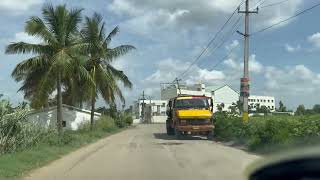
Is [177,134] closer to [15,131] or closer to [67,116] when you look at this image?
[67,116]

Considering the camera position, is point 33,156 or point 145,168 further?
point 33,156

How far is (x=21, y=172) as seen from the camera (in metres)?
16.4

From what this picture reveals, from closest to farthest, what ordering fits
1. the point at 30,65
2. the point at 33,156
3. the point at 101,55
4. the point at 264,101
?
the point at 33,156 < the point at 30,65 < the point at 101,55 < the point at 264,101

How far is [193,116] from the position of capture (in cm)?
3766

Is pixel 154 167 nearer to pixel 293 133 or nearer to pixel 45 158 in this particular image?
pixel 45 158

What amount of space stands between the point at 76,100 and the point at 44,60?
41.2 ft

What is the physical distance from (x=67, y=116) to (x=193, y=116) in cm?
1796

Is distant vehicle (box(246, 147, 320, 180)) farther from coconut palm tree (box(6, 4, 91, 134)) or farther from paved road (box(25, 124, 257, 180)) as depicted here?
coconut palm tree (box(6, 4, 91, 134))

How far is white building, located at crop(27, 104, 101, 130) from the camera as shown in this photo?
4994 cm

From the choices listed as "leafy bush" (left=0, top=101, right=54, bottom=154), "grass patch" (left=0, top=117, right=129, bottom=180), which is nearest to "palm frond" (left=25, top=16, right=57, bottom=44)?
"grass patch" (left=0, top=117, right=129, bottom=180)

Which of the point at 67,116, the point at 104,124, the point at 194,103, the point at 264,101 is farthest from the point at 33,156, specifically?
the point at 264,101

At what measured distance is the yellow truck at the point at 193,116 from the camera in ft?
124

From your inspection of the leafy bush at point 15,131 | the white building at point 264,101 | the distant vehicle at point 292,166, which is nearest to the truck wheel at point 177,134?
the leafy bush at point 15,131

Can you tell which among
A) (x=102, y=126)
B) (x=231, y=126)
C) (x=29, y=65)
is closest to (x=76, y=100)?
(x=102, y=126)
